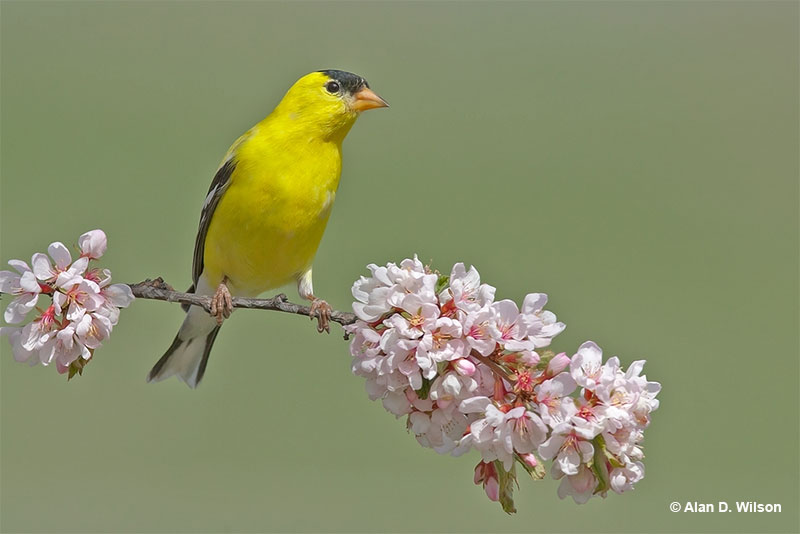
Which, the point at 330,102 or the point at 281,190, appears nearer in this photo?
the point at 281,190

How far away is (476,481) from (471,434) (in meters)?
0.16

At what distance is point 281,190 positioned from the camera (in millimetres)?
2395

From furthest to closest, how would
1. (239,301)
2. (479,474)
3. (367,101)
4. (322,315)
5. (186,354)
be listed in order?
(186,354), (367,101), (322,315), (239,301), (479,474)

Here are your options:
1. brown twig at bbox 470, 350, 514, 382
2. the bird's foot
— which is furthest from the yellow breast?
brown twig at bbox 470, 350, 514, 382

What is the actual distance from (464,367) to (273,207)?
1230mm

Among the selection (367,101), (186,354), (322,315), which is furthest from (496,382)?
(186,354)

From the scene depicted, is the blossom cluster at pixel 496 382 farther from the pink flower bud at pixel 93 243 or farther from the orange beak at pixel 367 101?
the orange beak at pixel 367 101

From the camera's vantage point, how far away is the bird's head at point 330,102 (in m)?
2.53

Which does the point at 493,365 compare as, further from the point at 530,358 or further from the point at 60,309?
the point at 60,309

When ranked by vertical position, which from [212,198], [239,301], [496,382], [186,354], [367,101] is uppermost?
[367,101]

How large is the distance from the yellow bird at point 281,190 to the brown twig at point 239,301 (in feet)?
2.48

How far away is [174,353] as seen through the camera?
9.41 ft

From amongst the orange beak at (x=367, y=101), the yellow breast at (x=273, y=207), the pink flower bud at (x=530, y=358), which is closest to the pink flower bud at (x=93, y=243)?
the pink flower bud at (x=530, y=358)

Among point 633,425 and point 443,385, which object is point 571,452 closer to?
point 633,425
